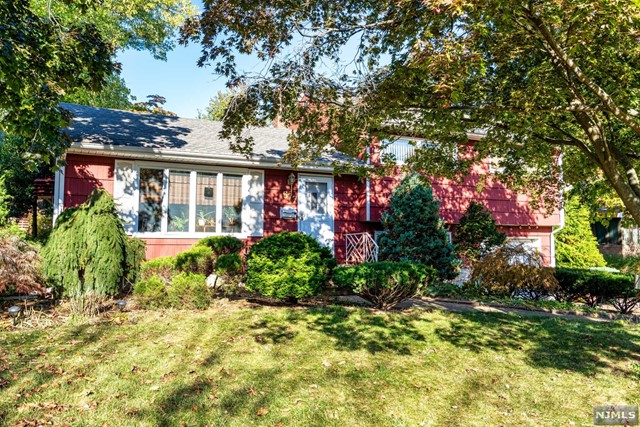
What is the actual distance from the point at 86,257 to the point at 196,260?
253 centimetres

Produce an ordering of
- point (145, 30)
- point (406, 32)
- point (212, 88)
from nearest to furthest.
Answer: point (406, 32), point (212, 88), point (145, 30)

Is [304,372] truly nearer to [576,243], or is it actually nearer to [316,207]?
[316,207]

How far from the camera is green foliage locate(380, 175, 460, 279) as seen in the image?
10789 mm

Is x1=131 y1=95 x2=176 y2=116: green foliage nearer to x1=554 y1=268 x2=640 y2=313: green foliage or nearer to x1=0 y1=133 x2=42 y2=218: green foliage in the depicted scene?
x1=0 y1=133 x2=42 y2=218: green foliage

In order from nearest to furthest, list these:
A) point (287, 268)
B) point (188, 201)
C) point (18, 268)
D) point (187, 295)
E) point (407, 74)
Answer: point (407, 74), point (18, 268), point (187, 295), point (287, 268), point (188, 201)

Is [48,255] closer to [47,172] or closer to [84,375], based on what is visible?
[84,375]

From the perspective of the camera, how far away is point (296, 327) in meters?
5.76

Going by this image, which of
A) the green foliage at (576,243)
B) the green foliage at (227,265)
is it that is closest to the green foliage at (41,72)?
the green foliage at (227,265)

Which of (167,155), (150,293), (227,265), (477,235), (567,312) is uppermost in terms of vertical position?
(167,155)

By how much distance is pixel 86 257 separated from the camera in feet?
20.1

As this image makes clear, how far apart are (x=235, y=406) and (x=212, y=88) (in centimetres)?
523

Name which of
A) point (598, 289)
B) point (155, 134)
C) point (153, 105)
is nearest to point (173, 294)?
point (155, 134)

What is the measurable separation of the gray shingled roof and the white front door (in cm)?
126

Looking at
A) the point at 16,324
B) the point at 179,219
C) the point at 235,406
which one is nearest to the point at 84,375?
the point at 235,406
